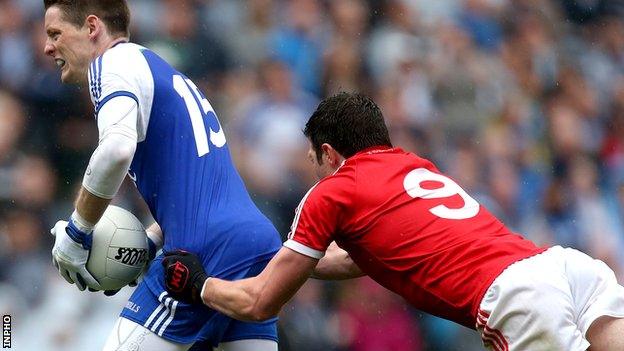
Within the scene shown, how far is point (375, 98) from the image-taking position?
313 inches

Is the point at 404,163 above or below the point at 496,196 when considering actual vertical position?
above

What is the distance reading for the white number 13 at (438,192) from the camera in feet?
12.5

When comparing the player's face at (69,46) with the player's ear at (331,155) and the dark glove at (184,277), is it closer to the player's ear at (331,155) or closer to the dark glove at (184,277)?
the dark glove at (184,277)

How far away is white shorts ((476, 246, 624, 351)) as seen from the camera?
11.6 ft

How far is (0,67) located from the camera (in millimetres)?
6797

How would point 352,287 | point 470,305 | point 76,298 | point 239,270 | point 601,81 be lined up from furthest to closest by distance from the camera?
point 601,81 < point 352,287 < point 76,298 < point 239,270 < point 470,305

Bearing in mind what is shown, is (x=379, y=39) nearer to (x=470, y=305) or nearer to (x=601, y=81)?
(x=601, y=81)

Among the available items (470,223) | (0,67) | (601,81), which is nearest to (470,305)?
(470,223)

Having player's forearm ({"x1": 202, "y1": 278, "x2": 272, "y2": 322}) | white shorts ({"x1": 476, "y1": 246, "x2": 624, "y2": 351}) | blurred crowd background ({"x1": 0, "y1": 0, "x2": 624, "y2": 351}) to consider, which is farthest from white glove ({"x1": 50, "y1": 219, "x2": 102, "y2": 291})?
blurred crowd background ({"x1": 0, "y1": 0, "x2": 624, "y2": 351})

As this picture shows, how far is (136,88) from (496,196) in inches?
186

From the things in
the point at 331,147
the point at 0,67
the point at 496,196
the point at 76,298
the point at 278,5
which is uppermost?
the point at 331,147

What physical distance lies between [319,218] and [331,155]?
360 mm

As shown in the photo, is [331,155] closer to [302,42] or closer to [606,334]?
[606,334]

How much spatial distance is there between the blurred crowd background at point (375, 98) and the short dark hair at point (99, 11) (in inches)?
100
